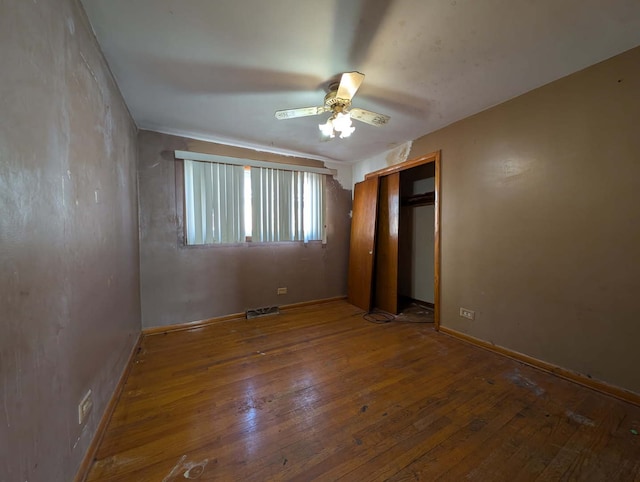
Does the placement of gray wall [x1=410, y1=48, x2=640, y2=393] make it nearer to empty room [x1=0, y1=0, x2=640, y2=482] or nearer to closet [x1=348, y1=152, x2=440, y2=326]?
empty room [x1=0, y1=0, x2=640, y2=482]

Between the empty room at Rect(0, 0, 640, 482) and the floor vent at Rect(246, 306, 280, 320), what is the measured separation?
0.18 metres

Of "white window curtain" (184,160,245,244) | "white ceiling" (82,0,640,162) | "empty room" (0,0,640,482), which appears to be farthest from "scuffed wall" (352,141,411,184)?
"white window curtain" (184,160,245,244)

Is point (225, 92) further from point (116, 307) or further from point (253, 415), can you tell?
point (253, 415)

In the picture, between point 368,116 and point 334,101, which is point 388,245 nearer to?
point 368,116

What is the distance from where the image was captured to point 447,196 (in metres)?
2.73

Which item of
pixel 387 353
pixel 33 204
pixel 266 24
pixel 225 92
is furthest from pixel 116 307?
pixel 387 353

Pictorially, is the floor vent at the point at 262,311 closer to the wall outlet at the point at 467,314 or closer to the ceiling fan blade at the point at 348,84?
the wall outlet at the point at 467,314

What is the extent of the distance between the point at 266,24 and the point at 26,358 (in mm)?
1859

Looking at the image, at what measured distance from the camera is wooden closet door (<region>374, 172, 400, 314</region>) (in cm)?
336

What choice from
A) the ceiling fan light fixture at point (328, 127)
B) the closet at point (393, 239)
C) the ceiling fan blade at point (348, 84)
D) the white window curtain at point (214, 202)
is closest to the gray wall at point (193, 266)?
the white window curtain at point (214, 202)

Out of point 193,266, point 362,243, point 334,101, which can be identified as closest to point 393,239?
point 362,243

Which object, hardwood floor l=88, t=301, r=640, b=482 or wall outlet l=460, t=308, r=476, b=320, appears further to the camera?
wall outlet l=460, t=308, r=476, b=320

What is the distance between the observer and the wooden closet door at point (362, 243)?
3.57 m

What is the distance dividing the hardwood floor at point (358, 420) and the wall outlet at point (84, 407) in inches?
9.8
